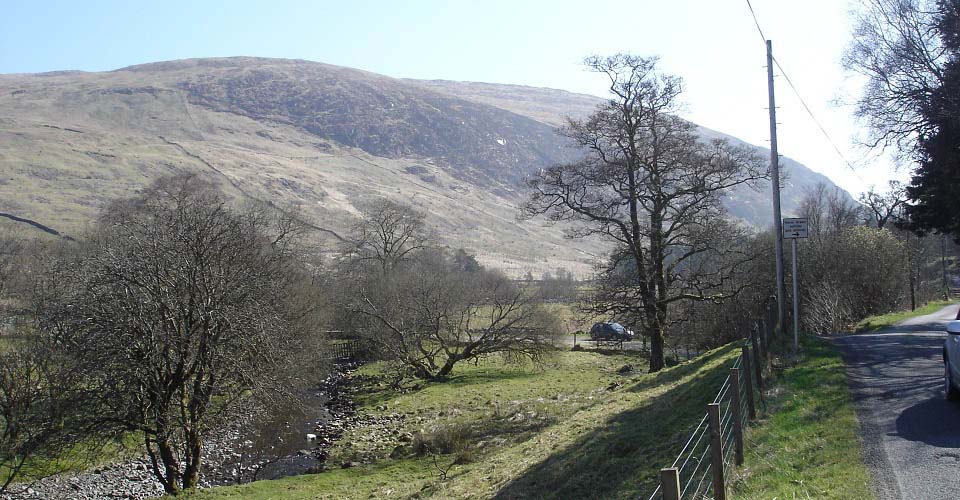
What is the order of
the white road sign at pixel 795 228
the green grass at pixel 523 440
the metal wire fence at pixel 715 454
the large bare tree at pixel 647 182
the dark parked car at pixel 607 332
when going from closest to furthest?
the metal wire fence at pixel 715 454
the green grass at pixel 523 440
the white road sign at pixel 795 228
the large bare tree at pixel 647 182
the dark parked car at pixel 607 332

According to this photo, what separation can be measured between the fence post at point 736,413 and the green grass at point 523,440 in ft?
5.36

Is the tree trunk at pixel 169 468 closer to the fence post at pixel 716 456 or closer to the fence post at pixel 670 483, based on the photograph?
the fence post at pixel 716 456

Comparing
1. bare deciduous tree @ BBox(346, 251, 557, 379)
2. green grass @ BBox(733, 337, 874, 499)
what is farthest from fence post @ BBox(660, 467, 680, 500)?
bare deciduous tree @ BBox(346, 251, 557, 379)

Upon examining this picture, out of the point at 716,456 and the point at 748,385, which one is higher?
the point at 716,456

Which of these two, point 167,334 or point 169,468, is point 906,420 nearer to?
point 167,334

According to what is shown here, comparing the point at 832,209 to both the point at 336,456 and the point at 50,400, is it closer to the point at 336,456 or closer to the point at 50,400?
the point at 336,456

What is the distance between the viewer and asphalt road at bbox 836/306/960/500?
7.94 m

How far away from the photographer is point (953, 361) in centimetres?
1097

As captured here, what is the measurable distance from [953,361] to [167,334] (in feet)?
59.6

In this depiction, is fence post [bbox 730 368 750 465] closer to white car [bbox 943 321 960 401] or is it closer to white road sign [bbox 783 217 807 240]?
white car [bbox 943 321 960 401]

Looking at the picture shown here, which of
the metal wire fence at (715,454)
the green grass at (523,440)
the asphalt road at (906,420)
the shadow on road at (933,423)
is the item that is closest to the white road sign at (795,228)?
the asphalt road at (906,420)

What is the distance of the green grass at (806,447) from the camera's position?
8.05 m

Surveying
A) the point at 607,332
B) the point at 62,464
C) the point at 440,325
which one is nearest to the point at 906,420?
the point at 62,464

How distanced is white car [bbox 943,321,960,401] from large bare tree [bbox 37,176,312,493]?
17.0 meters
